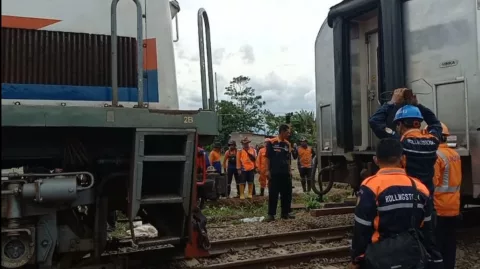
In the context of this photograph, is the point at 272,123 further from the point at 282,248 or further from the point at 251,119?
the point at 282,248

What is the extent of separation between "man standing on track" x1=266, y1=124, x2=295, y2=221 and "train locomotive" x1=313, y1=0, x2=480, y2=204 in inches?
24.2

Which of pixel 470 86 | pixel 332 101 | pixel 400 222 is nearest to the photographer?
pixel 400 222

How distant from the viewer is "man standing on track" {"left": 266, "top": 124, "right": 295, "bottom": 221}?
836 centimetres

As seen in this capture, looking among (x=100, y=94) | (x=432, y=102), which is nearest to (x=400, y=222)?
(x=100, y=94)

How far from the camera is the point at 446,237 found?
15.2 feet

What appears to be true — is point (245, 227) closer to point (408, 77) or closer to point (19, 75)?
point (408, 77)

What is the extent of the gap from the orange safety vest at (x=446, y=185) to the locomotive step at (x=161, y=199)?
8.27 ft

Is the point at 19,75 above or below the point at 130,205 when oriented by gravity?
above

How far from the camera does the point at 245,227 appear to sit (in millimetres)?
7711

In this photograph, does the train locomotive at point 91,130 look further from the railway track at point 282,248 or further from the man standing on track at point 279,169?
the man standing on track at point 279,169

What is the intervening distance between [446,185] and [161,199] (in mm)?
2770

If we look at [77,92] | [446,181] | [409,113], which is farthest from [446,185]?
[77,92]

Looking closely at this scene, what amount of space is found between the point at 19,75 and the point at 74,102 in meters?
0.48

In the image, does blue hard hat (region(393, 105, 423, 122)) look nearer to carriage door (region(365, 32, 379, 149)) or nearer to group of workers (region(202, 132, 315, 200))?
carriage door (region(365, 32, 379, 149))
